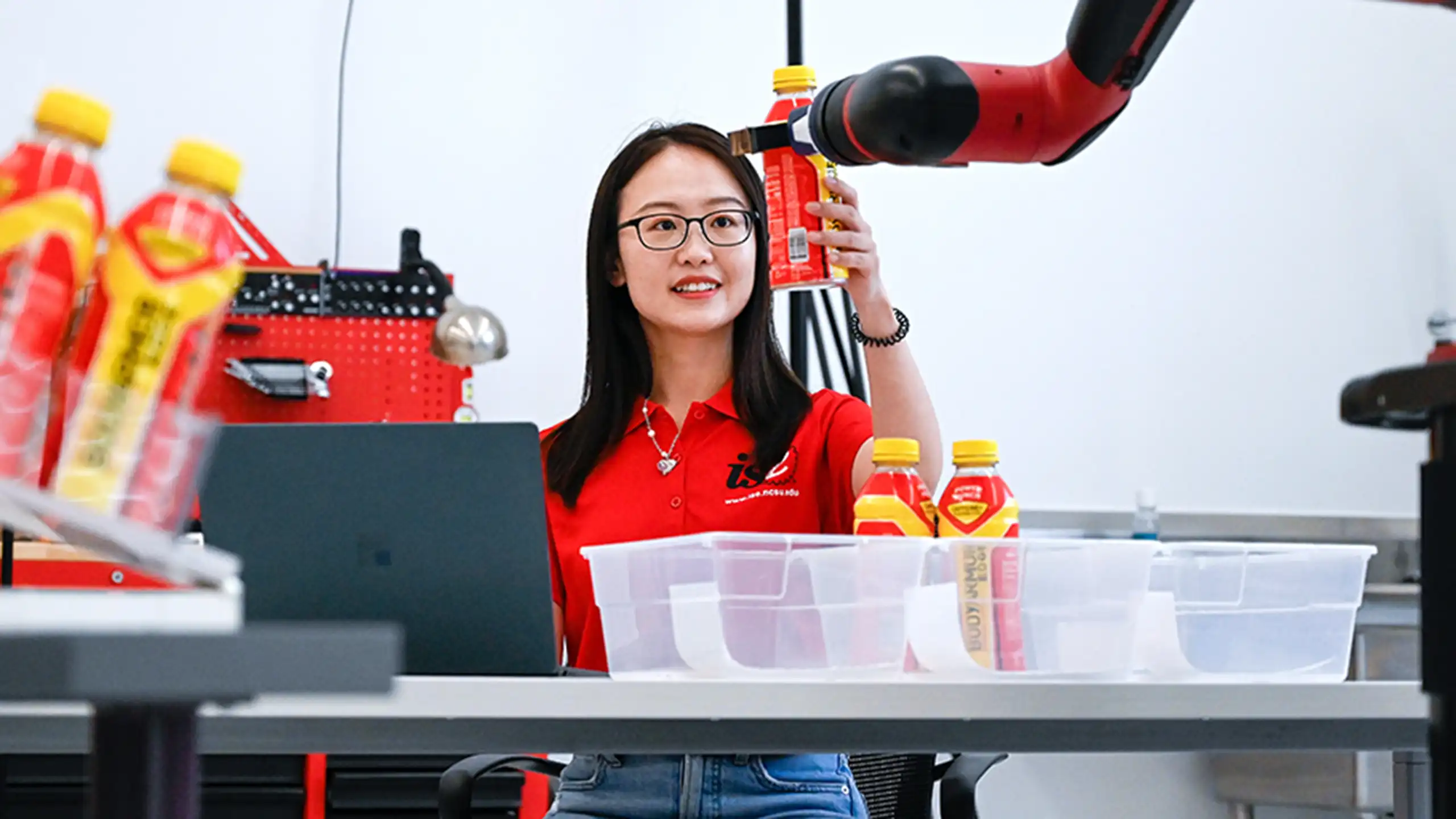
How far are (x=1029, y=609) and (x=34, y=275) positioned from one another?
666 millimetres

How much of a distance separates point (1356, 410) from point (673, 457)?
4.11 feet

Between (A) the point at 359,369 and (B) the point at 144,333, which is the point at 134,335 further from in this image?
(A) the point at 359,369

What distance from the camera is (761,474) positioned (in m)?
1.91

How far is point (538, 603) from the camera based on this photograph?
3.59ft

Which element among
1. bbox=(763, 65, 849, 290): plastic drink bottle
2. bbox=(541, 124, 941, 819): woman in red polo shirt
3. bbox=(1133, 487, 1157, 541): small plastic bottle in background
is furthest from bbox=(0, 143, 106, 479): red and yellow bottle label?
bbox=(1133, 487, 1157, 541): small plastic bottle in background

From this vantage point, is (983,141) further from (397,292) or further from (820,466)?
(397,292)

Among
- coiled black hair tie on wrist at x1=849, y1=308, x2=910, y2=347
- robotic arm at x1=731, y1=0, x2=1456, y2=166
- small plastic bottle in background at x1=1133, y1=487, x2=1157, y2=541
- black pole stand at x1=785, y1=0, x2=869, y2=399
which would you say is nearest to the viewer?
robotic arm at x1=731, y1=0, x2=1456, y2=166

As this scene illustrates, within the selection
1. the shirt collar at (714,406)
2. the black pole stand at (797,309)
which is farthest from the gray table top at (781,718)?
the black pole stand at (797,309)

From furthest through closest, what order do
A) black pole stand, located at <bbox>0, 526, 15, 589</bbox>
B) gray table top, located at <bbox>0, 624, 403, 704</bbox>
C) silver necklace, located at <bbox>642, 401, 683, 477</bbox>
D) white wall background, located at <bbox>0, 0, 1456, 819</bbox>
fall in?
white wall background, located at <bbox>0, 0, 1456, 819</bbox>
silver necklace, located at <bbox>642, 401, 683, 477</bbox>
black pole stand, located at <bbox>0, 526, 15, 589</bbox>
gray table top, located at <bbox>0, 624, 403, 704</bbox>

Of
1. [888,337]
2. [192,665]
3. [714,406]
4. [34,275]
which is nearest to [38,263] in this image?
[34,275]

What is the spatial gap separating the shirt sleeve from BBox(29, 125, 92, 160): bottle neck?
1309mm

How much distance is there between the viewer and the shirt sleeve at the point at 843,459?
1.92 meters

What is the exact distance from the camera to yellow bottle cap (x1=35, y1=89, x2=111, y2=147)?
67cm

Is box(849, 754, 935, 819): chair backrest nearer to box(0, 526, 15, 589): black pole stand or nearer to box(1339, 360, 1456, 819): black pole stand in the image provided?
box(0, 526, 15, 589): black pole stand
